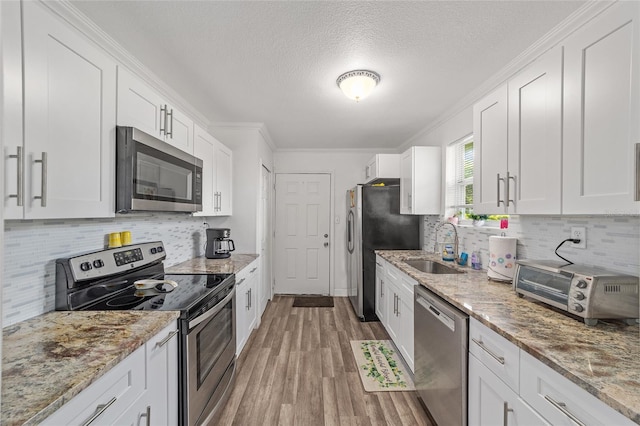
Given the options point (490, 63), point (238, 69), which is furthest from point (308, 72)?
point (490, 63)

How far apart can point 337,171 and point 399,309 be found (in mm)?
2607

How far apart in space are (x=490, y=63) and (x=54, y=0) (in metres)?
2.58

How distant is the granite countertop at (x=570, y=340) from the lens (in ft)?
2.65

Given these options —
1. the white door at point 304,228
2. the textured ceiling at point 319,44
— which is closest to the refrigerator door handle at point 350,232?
the white door at point 304,228

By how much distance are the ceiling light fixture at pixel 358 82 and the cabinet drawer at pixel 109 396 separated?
2067 mm

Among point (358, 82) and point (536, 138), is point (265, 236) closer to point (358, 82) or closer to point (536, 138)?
point (358, 82)

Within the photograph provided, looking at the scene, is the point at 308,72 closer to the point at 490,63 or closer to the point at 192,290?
the point at 490,63

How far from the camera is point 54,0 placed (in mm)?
1389

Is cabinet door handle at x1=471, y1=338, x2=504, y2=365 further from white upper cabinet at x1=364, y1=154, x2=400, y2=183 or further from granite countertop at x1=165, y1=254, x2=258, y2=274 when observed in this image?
white upper cabinet at x1=364, y1=154, x2=400, y2=183

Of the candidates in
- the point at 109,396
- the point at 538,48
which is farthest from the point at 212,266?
the point at 538,48

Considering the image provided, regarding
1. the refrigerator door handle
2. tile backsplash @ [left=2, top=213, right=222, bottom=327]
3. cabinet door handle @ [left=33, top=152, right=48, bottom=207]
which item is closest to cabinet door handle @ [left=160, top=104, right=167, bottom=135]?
tile backsplash @ [left=2, top=213, right=222, bottom=327]

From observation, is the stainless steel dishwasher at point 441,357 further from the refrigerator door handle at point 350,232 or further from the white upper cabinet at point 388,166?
the refrigerator door handle at point 350,232

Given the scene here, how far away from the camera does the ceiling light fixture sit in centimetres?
209

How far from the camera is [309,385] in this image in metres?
2.25
